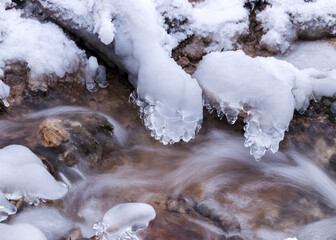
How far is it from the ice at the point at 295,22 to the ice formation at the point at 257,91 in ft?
1.71

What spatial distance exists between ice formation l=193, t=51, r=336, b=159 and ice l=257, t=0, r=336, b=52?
52 centimetres

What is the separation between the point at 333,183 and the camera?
3.48 meters

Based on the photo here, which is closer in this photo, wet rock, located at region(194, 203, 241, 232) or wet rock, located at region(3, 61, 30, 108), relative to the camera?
wet rock, located at region(194, 203, 241, 232)

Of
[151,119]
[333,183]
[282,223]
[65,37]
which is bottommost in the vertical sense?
[282,223]

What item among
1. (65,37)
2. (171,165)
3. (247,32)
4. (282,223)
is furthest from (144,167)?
(247,32)

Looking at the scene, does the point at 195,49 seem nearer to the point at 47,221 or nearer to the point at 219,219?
the point at 219,219

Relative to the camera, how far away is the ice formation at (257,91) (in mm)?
3281

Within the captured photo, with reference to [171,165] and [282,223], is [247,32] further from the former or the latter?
[282,223]

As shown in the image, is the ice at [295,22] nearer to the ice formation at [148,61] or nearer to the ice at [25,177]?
the ice formation at [148,61]

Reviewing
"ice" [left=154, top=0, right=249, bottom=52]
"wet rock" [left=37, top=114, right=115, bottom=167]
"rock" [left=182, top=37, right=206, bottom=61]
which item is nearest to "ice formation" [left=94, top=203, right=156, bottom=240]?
"wet rock" [left=37, top=114, right=115, bottom=167]

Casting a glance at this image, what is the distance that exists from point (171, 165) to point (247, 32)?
1701 mm

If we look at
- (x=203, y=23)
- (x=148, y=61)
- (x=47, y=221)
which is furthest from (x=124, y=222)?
(x=203, y=23)

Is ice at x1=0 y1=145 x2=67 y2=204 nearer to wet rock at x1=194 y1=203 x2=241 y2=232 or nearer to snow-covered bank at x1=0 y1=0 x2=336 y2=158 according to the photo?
snow-covered bank at x1=0 y1=0 x2=336 y2=158

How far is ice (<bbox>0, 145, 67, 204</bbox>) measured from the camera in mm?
2871
